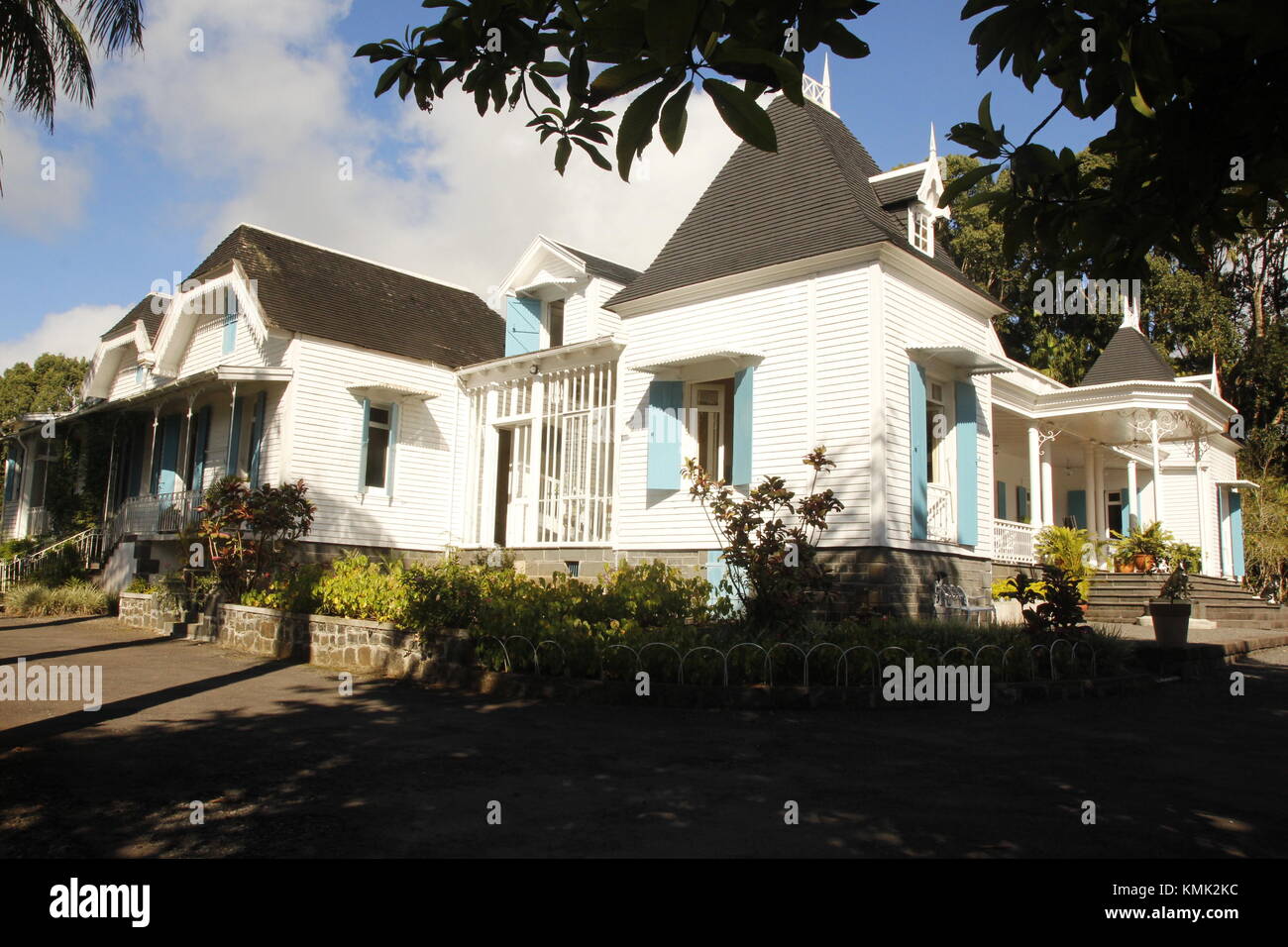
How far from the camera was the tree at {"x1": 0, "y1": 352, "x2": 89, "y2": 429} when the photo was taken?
133 ft

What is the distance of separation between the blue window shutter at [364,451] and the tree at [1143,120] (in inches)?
598

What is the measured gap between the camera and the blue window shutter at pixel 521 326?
1838cm

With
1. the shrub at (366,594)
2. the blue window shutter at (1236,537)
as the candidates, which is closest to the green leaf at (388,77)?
the shrub at (366,594)

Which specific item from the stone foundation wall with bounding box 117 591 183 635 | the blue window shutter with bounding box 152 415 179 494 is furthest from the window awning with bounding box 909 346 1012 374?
the blue window shutter with bounding box 152 415 179 494

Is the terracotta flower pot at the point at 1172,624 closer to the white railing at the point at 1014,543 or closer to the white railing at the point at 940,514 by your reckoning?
the white railing at the point at 940,514

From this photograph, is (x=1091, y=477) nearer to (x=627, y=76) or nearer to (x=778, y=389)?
(x=778, y=389)

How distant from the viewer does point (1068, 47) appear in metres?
3.37

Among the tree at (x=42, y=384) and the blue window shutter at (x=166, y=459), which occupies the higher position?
the tree at (x=42, y=384)

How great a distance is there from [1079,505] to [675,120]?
24.5m

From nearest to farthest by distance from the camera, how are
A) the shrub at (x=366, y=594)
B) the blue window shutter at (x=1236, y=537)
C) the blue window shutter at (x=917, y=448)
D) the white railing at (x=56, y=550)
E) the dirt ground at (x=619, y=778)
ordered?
the dirt ground at (x=619, y=778), the shrub at (x=366, y=594), the blue window shutter at (x=917, y=448), the white railing at (x=56, y=550), the blue window shutter at (x=1236, y=537)

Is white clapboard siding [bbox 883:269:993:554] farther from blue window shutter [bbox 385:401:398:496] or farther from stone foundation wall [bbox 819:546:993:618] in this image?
blue window shutter [bbox 385:401:398:496]

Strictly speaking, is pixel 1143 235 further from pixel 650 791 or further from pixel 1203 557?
pixel 1203 557

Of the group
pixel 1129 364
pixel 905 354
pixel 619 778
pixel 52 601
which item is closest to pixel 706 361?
pixel 905 354

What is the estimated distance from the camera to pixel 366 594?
1132 cm
